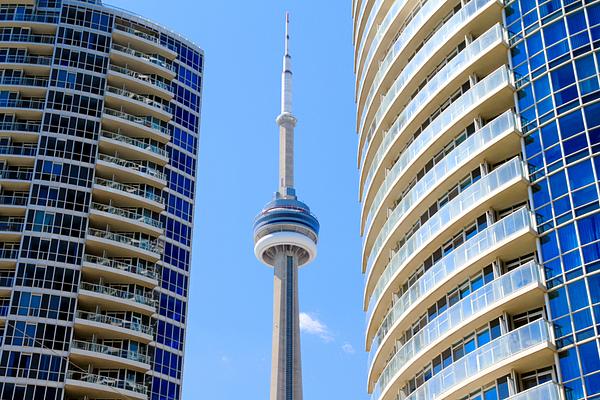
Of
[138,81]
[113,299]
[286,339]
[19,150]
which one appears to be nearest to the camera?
[113,299]

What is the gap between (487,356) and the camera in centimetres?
4553

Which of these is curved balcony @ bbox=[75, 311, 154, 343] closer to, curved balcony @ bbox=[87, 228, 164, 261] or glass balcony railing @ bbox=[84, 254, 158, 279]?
glass balcony railing @ bbox=[84, 254, 158, 279]

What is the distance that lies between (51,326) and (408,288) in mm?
36202

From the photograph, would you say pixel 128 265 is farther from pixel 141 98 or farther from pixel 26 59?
pixel 26 59

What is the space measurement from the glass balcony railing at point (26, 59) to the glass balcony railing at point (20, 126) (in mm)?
7014

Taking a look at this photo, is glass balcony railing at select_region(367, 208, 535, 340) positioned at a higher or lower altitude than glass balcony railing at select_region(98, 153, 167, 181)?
lower

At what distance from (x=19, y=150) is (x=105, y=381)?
2399 centimetres

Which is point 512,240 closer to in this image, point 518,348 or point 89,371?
point 518,348

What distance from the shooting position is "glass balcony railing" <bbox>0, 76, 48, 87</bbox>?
305ft

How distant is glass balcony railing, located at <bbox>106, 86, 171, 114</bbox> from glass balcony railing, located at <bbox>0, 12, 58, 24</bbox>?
31.5ft

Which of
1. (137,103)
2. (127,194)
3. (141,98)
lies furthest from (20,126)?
(141,98)

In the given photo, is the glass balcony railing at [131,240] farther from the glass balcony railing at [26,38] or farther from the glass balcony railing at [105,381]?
the glass balcony railing at [26,38]

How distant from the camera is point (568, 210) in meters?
43.9

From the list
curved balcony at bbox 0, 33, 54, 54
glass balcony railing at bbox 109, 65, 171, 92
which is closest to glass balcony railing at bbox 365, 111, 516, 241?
glass balcony railing at bbox 109, 65, 171, 92
